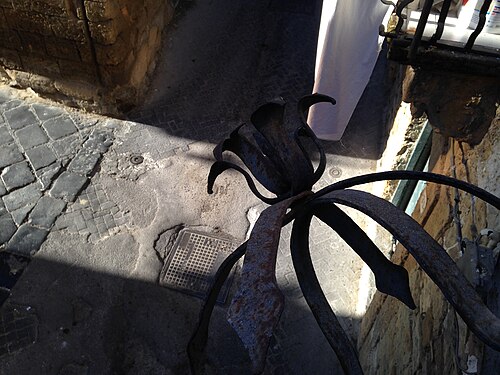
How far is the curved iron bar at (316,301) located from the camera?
48.1 inches

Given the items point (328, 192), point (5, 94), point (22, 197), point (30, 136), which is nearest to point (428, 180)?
point (328, 192)

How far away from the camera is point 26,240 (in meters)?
4.15

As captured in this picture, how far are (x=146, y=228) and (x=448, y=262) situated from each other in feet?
11.9

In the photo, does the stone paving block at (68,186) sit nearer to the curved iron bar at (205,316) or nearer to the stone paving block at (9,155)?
the stone paving block at (9,155)

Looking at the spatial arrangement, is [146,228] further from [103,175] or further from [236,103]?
[236,103]

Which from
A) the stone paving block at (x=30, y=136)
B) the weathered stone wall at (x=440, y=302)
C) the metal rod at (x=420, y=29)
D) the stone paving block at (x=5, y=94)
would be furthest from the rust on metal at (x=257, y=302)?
the stone paving block at (x=5, y=94)

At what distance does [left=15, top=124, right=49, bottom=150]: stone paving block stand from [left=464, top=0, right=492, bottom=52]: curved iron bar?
4175mm

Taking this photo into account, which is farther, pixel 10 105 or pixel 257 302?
pixel 10 105

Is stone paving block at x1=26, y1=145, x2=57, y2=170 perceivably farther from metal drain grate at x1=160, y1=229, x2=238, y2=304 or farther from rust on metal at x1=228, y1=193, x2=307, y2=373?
rust on metal at x1=228, y1=193, x2=307, y2=373

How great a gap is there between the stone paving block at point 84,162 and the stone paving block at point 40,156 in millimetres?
202

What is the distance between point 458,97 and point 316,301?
129cm

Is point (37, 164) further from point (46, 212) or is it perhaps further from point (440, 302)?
point (440, 302)

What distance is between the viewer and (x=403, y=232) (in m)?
1.02

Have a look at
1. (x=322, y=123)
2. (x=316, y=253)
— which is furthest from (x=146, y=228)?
(x=322, y=123)
